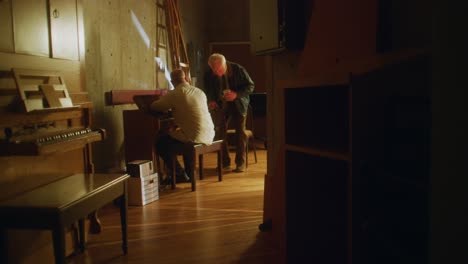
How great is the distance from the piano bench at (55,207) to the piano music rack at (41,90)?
0.46m

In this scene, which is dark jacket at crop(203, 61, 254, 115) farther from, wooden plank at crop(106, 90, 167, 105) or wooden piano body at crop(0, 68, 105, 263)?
wooden piano body at crop(0, 68, 105, 263)

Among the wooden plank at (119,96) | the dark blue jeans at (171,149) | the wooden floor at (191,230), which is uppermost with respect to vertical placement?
the wooden plank at (119,96)

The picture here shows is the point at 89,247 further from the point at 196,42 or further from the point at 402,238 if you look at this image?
the point at 196,42

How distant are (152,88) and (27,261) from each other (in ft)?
12.3

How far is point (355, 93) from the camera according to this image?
1.52 meters

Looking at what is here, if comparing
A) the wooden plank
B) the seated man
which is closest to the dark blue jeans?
the seated man

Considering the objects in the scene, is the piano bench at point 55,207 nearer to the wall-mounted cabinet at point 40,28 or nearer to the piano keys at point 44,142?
the piano keys at point 44,142

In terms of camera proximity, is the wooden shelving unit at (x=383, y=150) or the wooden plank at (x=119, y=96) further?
the wooden plank at (x=119, y=96)

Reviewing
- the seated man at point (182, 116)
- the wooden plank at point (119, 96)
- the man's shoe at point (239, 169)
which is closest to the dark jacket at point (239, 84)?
the man's shoe at point (239, 169)

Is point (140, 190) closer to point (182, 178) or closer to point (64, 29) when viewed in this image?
point (182, 178)

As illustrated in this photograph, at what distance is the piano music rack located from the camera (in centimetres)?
250

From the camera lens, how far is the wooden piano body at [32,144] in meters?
2.35

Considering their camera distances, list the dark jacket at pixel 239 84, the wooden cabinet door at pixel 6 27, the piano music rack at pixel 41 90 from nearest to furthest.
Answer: the wooden cabinet door at pixel 6 27, the piano music rack at pixel 41 90, the dark jacket at pixel 239 84

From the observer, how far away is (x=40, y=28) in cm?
272
